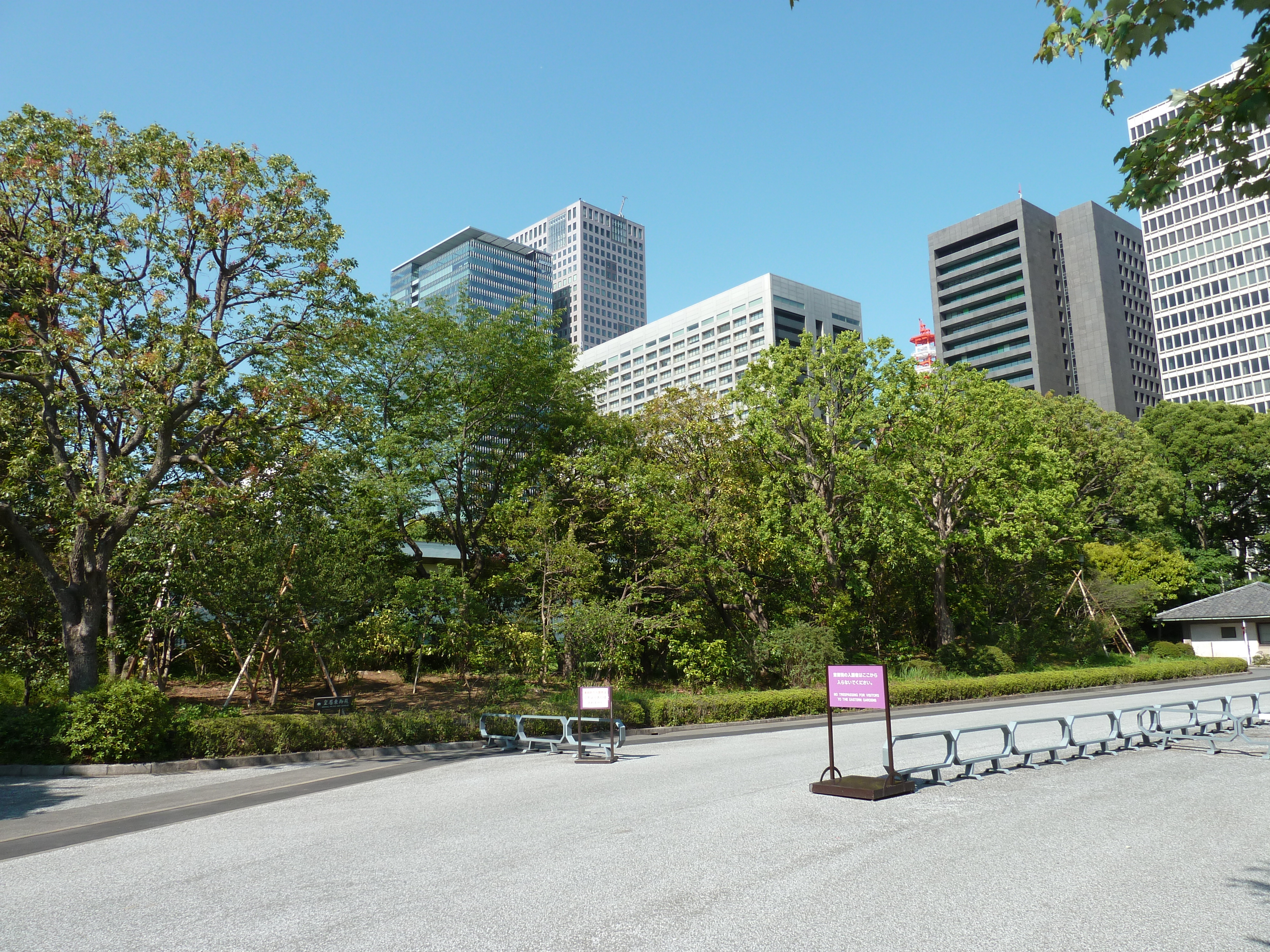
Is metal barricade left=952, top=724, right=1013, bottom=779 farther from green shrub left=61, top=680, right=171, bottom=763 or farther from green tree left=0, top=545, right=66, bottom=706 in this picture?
green tree left=0, top=545, right=66, bottom=706

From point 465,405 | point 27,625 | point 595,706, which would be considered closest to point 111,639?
point 27,625

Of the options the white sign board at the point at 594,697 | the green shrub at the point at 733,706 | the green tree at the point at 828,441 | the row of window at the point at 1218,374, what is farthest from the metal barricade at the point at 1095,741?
the row of window at the point at 1218,374

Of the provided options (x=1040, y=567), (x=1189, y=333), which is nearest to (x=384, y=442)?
(x=1040, y=567)

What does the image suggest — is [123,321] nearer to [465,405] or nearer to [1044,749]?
[465,405]

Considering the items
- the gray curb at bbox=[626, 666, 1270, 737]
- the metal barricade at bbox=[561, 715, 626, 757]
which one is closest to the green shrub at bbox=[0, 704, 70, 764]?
the metal barricade at bbox=[561, 715, 626, 757]

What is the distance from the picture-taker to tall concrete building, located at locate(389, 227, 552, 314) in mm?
183875

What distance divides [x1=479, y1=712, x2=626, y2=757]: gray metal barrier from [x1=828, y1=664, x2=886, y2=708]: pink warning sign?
546 centimetres

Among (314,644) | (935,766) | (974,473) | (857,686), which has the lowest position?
(935,766)

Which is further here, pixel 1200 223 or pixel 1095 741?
pixel 1200 223

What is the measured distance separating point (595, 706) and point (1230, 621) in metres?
51.3

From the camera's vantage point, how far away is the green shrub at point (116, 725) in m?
14.8

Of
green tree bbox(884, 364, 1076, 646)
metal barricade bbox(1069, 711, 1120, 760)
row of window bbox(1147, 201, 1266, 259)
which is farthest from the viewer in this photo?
row of window bbox(1147, 201, 1266, 259)

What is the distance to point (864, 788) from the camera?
1015 centimetres

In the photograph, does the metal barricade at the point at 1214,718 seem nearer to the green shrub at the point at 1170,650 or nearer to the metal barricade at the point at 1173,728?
the metal barricade at the point at 1173,728
